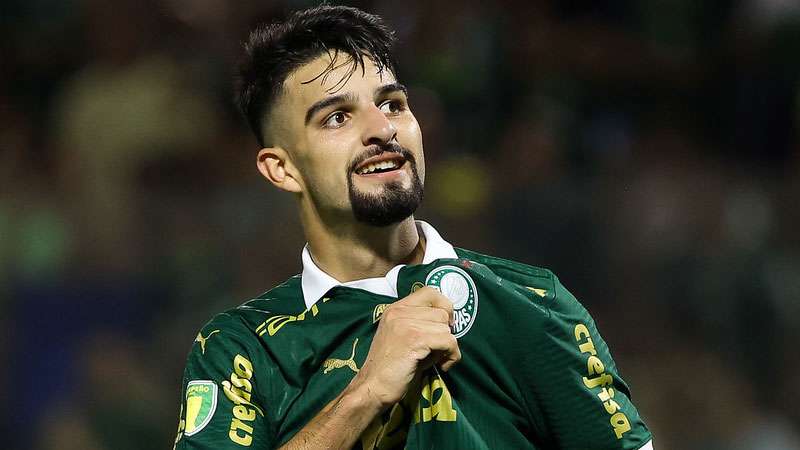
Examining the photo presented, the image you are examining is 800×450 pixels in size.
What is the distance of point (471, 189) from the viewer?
4.62 meters

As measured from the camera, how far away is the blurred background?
4.23m

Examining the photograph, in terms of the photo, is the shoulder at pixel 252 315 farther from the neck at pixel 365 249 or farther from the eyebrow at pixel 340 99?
the eyebrow at pixel 340 99

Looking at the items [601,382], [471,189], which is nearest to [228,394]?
[601,382]

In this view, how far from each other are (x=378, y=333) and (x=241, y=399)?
349 millimetres

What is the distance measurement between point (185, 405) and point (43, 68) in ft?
8.97

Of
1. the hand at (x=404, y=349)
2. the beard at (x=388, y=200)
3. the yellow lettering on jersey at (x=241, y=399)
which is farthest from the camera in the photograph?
the beard at (x=388, y=200)

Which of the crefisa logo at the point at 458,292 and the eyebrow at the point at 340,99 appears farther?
the eyebrow at the point at 340,99

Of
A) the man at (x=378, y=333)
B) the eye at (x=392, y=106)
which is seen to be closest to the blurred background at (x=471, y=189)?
the man at (x=378, y=333)

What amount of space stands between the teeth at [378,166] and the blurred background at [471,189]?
201 cm

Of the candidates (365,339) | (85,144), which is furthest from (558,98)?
(365,339)

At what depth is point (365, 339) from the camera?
233cm

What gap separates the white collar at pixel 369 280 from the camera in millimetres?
2410

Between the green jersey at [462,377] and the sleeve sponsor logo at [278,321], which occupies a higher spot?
the sleeve sponsor logo at [278,321]

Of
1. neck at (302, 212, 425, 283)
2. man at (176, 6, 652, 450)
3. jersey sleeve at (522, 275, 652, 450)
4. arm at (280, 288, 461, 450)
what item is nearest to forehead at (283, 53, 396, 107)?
man at (176, 6, 652, 450)
